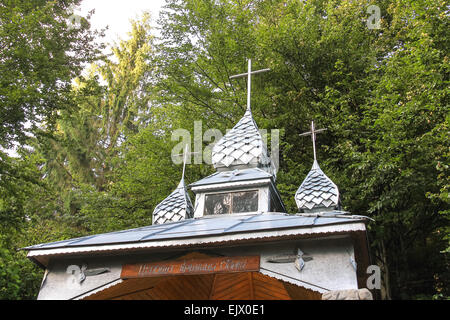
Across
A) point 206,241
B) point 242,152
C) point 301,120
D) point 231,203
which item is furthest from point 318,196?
point 301,120

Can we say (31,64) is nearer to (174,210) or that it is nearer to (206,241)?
(174,210)

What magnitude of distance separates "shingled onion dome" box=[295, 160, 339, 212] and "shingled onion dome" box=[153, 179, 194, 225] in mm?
2717

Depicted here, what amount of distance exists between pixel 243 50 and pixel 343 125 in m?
4.87

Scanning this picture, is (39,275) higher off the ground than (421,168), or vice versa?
(421,168)

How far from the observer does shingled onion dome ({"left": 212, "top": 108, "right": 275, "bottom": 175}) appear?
836 cm

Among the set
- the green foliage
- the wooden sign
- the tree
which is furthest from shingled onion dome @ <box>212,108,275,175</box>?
the tree

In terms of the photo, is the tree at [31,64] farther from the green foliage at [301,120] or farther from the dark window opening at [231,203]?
the dark window opening at [231,203]

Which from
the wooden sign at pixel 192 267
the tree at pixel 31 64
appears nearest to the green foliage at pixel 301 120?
the tree at pixel 31 64

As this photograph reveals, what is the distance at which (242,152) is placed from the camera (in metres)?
8.52

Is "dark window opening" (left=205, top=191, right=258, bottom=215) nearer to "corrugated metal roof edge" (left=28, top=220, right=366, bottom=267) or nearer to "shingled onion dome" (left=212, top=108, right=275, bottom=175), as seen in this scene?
"shingled onion dome" (left=212, top=108, right=275, bottom=175)

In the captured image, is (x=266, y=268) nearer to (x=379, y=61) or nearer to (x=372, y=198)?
(x=372, y=198)

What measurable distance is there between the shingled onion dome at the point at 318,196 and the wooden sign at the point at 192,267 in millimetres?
4245
